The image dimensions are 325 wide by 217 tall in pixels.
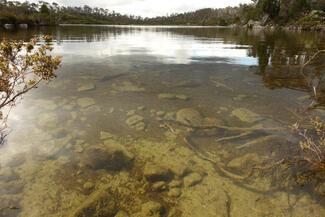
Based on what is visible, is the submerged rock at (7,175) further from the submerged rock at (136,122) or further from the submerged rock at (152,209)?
the submerged rock at (136,122)

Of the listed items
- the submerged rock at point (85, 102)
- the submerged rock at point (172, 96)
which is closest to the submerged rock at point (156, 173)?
the submerged rock at point (85, 102)

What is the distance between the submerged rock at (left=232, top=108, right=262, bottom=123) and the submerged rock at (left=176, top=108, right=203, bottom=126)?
6.20 feet

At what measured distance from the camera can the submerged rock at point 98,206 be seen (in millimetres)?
6117

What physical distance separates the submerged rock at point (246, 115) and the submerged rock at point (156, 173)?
546 centimetres

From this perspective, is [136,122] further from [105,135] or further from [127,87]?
[127,87]

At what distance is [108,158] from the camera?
A: 28.3 feet

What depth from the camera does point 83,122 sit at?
1144 cm

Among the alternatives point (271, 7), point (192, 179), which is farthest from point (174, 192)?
point (271, 7)

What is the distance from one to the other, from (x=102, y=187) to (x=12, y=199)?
7.66 ft

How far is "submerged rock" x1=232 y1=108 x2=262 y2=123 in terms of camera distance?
11711 millimetres

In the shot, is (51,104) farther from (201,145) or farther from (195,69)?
(195,69)

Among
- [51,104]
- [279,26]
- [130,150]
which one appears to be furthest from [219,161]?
[279,26]

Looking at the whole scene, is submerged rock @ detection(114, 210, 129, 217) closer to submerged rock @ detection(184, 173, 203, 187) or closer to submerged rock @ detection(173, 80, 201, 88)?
submerged rock @ detection(184, 173, 203, 187)

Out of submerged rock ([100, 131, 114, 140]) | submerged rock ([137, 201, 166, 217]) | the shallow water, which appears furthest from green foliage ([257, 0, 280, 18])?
submerged rock ([137, 201, 166, 217])
